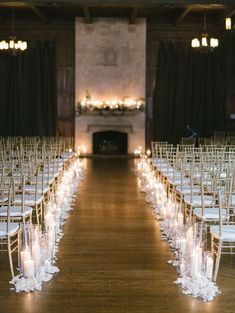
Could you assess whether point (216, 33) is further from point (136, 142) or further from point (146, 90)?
point (136, 142)

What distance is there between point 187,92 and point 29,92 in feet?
18.5

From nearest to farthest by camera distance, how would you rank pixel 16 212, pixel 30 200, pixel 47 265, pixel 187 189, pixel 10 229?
pixel 10 229 < pixel 47 265 < pixel 16 212 < pixel 30 200 < pixel 187 189

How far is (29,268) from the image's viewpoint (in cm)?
477

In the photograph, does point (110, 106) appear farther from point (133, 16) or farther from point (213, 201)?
point (213, 201)

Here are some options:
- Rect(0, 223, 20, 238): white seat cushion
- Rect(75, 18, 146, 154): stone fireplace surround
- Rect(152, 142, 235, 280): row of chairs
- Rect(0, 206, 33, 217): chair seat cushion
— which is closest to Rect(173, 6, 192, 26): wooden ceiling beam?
Rect(75, 18, 146, 154): stone fireplace surround

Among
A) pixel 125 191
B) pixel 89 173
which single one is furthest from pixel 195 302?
Answer: pixel 89 173

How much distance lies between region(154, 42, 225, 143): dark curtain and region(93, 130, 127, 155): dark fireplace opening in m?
1.25

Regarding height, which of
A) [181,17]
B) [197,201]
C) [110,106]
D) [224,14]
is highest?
[224,14]

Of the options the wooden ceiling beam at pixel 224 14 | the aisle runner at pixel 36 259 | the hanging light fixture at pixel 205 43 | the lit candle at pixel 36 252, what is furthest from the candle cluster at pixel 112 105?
the lit candle at pixel 36 252

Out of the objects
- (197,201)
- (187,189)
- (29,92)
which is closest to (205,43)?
(29,92)

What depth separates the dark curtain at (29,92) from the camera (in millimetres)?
19031

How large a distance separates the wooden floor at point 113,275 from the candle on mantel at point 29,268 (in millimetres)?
189

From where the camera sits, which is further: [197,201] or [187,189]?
[187,189]

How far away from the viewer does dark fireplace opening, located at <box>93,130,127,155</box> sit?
19562 mm
